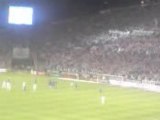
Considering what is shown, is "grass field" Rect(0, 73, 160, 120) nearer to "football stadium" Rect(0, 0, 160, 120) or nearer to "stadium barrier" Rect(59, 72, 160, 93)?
"football stadium" Rect(0, 0, 160, 120)

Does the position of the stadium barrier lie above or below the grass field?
above

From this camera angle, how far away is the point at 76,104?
42.7m

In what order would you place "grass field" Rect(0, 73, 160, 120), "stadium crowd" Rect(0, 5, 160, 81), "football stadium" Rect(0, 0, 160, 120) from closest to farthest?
"grass field" Rect(0, 73, 160, 120) → "football stadium" Rect(0, 0, 160, 120) → "stadium crowd" Rect(0, 5, 160, 81)

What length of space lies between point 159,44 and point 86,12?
22004mm

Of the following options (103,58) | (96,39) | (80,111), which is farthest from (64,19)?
(80,111)

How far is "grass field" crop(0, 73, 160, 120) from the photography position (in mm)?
36281

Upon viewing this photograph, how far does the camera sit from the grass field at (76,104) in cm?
3628

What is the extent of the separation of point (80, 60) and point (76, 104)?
3599cm

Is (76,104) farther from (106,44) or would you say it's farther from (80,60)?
(106,44)

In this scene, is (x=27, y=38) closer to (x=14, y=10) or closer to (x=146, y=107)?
(x=14, y=10)

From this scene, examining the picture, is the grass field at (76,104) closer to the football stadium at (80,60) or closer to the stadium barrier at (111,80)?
the football stadium at (80,60)

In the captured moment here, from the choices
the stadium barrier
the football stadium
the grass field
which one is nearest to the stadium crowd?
the football stadium

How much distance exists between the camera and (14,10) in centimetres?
7444

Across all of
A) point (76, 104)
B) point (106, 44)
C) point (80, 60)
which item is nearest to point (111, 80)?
point (80, 60)
